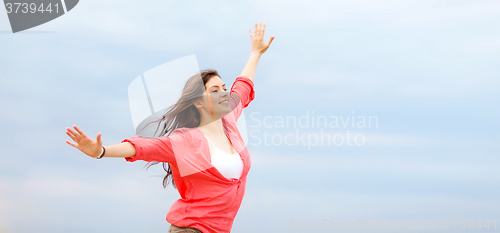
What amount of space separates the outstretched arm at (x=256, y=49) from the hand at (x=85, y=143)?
1.99 metres

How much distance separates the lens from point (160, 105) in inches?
153

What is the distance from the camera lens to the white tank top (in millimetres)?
3559

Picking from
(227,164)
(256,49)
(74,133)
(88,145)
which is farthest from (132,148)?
(256,49)

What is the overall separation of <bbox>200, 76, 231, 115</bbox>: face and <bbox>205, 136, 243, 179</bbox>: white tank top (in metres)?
0.37

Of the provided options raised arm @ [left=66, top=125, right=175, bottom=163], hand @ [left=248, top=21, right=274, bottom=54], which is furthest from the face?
hand @ [left=248, top=21, right=274, bottom=54]

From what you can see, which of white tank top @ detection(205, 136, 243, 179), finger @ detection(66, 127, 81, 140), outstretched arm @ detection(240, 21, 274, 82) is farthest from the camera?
outstretched arm @ detection(240, 21, 274, 82)

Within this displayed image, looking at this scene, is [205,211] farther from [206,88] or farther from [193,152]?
[206,88]

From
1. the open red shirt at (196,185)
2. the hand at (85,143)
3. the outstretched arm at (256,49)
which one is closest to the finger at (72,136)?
the hand at (85,143)

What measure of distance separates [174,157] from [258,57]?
5.58ft

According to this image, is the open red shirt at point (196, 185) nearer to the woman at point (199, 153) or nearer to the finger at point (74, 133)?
the woman at point (199, 153)

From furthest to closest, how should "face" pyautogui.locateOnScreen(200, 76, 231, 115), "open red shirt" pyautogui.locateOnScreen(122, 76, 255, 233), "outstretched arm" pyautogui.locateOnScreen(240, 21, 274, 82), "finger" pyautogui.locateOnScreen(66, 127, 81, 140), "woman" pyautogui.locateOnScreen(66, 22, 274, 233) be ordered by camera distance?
"outstretched arm" pyautogui.locateOnScreen(240, 21, 274, 82)
"face" pyautogui.locateOnScreen(200, 76, 231, 115)
"open red shirt" pyautogui.locateOnScreen(122, 76, 255, 233)
"woman" pyautogui.locateOnScreen(66, 22, 274, 233)
"finger" pyautogui.locateOnScreen(66, 127, 81, 140)

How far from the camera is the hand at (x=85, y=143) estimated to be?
2.84 meters

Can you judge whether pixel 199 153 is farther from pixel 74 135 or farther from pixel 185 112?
pixel 74 135

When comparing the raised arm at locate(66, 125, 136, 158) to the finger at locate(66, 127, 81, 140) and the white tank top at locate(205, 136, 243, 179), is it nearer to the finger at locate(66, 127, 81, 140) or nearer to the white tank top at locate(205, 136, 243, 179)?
the finger at locate(66, 127, 81, 140)
